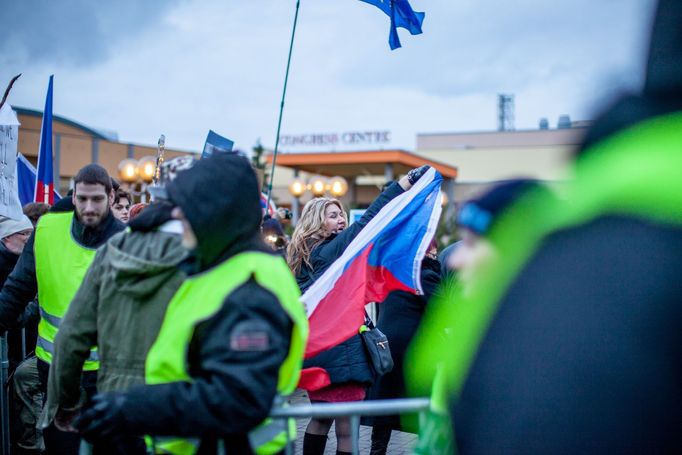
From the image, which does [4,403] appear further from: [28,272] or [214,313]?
[214,313]

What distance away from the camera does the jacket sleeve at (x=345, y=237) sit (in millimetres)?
4484

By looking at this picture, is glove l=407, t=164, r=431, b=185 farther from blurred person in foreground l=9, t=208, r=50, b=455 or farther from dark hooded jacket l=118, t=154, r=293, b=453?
blurred person in foreground l=9, t=208, r=50, b=455

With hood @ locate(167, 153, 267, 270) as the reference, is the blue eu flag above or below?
above

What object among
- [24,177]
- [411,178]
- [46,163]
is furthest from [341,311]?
[24,177]

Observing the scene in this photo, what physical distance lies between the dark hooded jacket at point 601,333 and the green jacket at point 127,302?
5.14 ft

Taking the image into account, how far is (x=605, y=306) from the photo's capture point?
1.16 meters

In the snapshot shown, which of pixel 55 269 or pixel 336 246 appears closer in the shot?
pixel 55 269

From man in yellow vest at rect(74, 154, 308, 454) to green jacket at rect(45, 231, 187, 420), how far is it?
295 mm

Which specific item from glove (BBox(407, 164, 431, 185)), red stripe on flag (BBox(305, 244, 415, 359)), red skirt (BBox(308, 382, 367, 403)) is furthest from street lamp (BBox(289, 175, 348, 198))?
red stripe on flag (BBox(305, 244, 415, 359))

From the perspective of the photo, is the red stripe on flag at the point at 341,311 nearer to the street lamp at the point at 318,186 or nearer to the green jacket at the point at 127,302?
the green jacket at the point at 127,302

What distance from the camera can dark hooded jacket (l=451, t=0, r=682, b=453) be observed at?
1.14 meters

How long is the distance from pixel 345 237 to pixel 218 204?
2.38 metres

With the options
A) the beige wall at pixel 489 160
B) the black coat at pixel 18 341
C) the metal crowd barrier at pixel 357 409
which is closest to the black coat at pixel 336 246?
the metal crowd barrier at pixel 357 409

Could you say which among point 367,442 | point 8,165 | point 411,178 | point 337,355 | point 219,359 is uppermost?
point 8,165
